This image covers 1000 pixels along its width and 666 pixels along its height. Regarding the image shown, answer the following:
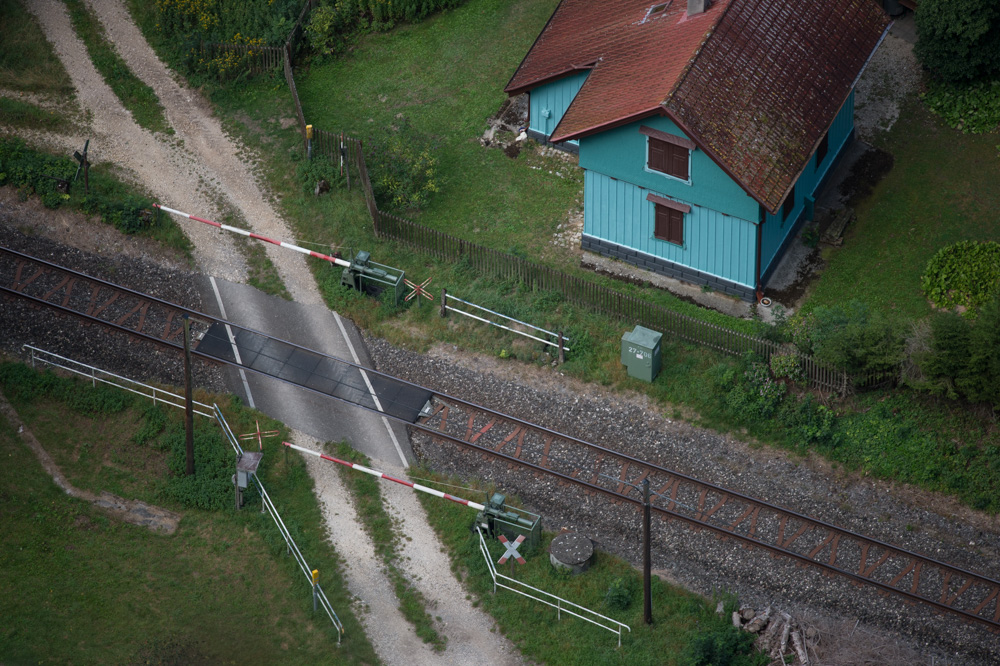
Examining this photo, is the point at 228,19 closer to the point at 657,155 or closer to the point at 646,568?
the point at 657,155

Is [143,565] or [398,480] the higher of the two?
[398,480]

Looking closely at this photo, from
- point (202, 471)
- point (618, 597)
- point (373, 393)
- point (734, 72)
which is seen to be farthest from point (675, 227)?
point (202, 471)

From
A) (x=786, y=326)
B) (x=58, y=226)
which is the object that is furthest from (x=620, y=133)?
(x=58, y=226)

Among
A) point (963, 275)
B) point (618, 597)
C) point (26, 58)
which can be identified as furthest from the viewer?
point (26, 58)

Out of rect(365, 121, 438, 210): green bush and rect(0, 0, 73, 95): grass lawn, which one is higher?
rect(0, 0, 73, 95): grass lawn

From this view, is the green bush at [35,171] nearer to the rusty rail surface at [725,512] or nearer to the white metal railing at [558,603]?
the rusty rail surface at [725,512]

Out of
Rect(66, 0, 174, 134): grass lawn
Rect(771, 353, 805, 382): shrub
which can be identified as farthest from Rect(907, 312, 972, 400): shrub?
Rect(66, 0, 174, 134): grass lawn

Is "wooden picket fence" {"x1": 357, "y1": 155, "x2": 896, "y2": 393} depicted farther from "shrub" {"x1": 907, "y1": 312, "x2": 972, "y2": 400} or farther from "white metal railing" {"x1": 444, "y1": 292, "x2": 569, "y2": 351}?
"white metal railing" {"x1": 444, "y1": 292, "x2": 569, "y2": 351}
